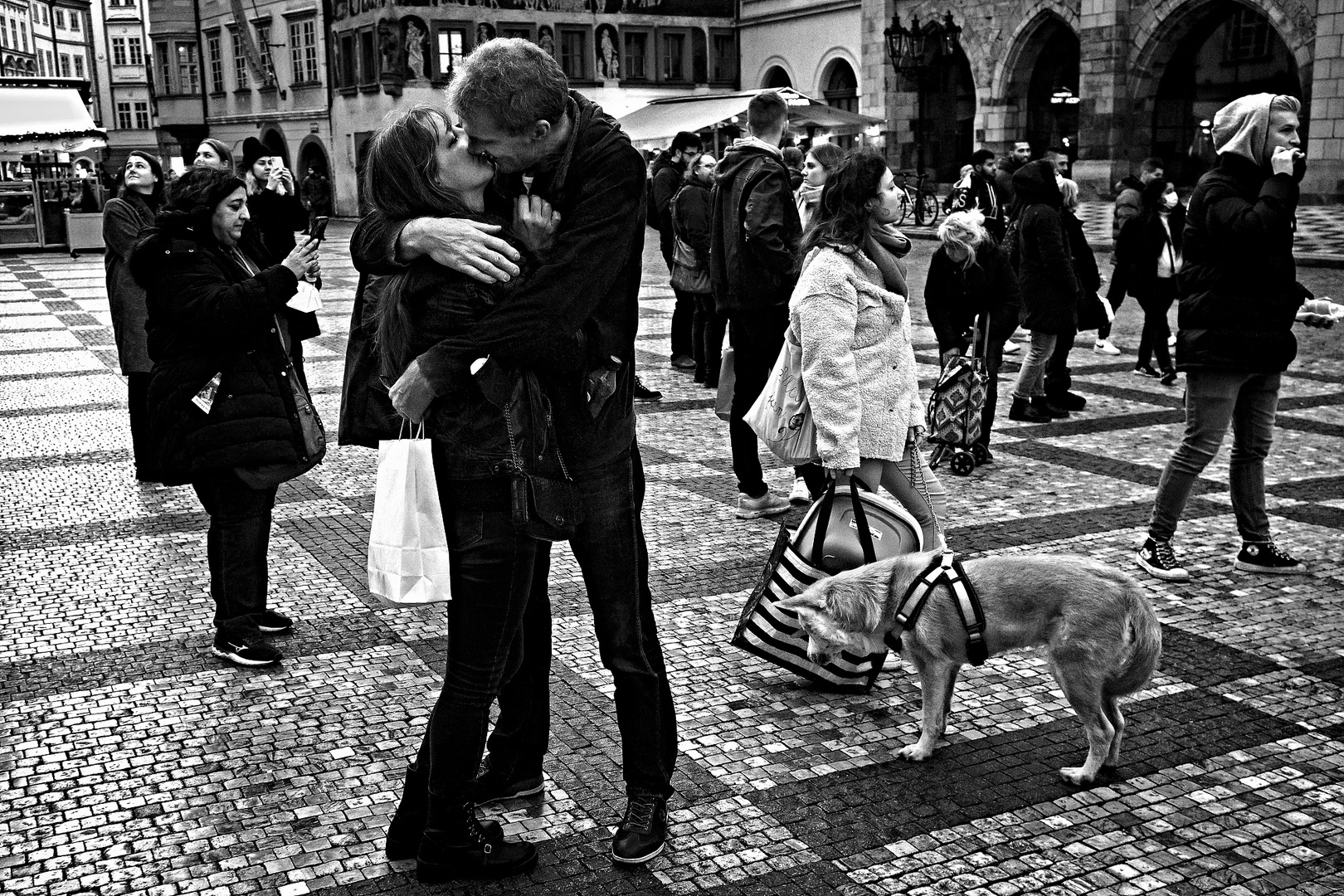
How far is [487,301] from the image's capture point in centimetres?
283

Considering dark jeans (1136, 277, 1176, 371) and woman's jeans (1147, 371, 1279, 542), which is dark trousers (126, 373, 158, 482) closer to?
woman's jeans (1147, 371, 1279, 542)

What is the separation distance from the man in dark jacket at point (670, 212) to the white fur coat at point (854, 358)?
599cm

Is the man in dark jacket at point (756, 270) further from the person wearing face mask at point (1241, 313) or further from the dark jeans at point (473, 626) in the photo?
the dark jeans at point (473, 626)

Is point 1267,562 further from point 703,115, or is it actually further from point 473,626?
point 703,115

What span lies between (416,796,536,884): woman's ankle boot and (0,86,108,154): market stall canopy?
29.6m

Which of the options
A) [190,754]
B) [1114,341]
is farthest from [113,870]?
[1114,341]

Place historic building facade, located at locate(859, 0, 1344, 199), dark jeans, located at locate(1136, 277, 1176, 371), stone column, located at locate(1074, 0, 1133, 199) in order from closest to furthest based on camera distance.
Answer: dark jeans, located at locate(1136, 277, 1176, 371)
historic building facade, located at locate(859, 0, 1344, 199)
stone column, located at locate(1074, 0, 1133, 199)

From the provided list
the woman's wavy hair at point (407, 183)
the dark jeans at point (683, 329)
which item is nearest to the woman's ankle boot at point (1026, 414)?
the dark jeans at point (683, 329)

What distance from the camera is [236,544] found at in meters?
4.81

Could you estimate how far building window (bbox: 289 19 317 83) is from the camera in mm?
45344

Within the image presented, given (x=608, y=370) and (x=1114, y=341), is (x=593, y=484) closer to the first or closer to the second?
(x=608, y=370)

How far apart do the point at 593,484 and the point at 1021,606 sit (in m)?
1.41

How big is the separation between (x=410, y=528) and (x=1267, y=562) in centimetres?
411

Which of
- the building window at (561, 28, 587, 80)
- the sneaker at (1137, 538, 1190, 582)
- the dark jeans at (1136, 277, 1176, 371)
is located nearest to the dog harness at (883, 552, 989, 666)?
the sneaker at (1137, 538, 1190, 582)
